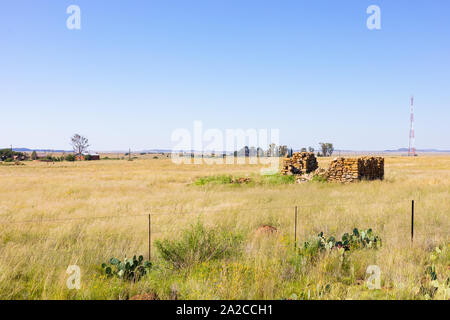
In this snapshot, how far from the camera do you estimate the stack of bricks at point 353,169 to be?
834 inches

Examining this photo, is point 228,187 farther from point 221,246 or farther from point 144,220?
point 221,246

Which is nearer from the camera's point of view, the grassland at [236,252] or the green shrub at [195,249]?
the grassland at [236,252]

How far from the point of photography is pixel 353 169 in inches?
836

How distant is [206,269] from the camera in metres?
5.58

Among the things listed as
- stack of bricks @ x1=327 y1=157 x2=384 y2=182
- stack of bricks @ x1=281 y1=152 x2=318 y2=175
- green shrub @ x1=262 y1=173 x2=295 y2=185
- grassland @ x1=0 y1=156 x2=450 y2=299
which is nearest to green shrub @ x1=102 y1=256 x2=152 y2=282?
grassland @ x1=0 y1=156 x2=450 y2=299

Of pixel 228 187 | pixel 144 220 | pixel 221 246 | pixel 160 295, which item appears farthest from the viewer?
pixel 228 187

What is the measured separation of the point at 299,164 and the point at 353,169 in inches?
194

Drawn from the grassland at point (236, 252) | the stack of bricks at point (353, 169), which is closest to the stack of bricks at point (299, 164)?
the stack of bricks at point (353, 169)

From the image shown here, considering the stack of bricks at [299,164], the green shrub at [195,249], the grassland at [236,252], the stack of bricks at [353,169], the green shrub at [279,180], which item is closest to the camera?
the grassland at [236,252]

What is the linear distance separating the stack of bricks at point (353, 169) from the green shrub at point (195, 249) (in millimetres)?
16628

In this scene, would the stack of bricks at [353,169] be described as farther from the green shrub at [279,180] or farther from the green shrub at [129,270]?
the green shrub at [129,270]
